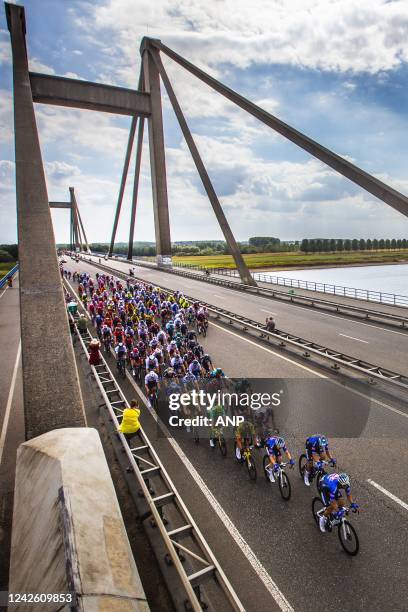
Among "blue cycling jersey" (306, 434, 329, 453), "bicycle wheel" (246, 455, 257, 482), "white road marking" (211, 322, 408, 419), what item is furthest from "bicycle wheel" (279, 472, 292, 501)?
"white road marking" (211, 322, 408, 419)

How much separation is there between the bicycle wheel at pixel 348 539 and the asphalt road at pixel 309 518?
0.12 meters

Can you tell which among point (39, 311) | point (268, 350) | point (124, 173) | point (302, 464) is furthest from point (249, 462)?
point (124, 173)

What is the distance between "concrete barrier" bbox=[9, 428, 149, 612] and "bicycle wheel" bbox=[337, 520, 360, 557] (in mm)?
3440

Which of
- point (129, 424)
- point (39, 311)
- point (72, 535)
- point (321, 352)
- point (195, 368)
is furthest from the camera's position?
point (321, 352)

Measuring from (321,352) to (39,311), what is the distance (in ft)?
35.0

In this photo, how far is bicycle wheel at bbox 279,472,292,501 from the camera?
7105 mm

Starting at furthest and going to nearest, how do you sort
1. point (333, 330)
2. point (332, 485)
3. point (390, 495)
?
point (333, 330)
point (390, 495)
point (332, 485)

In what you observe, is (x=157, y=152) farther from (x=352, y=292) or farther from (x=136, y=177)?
(x=352, y=292)

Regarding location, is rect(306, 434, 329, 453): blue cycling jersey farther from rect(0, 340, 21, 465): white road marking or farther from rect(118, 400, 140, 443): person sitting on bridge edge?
rect(0, 340, 21, 465): white road marking

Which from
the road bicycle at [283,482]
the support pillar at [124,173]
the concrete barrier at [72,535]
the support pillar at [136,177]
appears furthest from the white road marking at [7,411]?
the support pillar at [124,173]

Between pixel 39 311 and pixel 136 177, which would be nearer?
pixel 39 311

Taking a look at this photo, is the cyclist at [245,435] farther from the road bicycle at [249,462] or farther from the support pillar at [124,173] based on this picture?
the support pillar at [124,173]

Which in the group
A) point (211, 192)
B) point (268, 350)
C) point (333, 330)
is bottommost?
point (268, 350)

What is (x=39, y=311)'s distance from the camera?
9.83m
